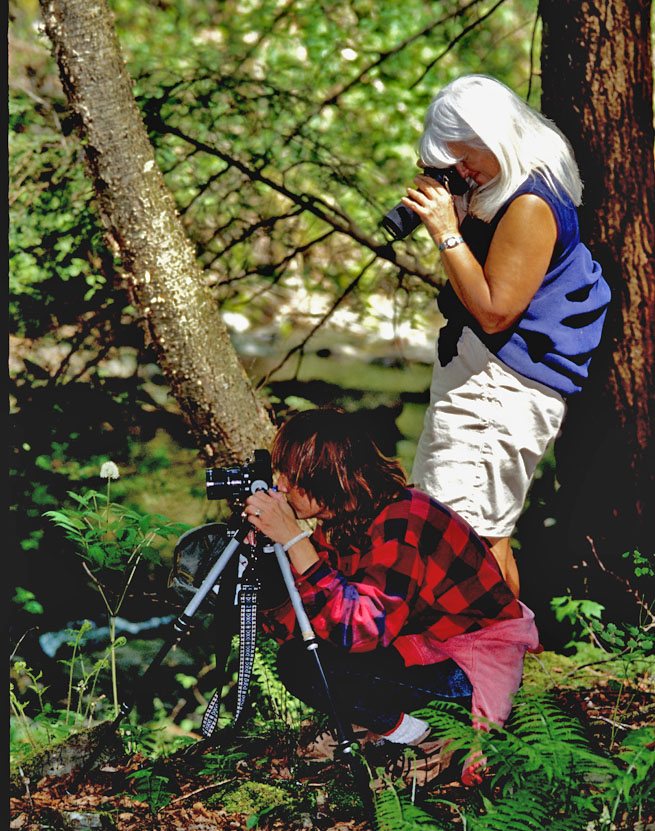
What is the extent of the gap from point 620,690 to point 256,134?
2933mm

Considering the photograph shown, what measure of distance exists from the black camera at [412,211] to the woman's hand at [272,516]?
3.06 ft

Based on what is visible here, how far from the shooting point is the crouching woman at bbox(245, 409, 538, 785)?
272cm

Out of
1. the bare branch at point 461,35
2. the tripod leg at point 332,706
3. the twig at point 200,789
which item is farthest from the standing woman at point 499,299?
the twig at point 200,789

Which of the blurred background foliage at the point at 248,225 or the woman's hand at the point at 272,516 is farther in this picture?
the blurred background foliage at the point at 248,225

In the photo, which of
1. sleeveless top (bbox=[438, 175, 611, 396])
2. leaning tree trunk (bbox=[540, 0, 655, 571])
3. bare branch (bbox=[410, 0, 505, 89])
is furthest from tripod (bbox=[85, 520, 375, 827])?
bare branch (bbox=[410, 0, 505, 89])

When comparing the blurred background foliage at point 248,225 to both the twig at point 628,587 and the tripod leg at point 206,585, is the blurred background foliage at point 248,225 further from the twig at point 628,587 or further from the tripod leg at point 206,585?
the tripod leg at point 206,585

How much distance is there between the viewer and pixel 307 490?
280 centimetres

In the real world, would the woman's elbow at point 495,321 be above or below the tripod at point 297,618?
above

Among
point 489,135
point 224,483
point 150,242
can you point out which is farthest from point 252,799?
point 489,135

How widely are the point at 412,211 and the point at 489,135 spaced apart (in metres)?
0.33

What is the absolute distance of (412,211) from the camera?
2.81 metres

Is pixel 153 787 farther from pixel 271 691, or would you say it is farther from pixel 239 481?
pixel 239 481

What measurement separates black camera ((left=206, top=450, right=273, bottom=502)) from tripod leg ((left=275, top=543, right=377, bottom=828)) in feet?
0.65

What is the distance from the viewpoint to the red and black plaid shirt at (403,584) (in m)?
2.70
